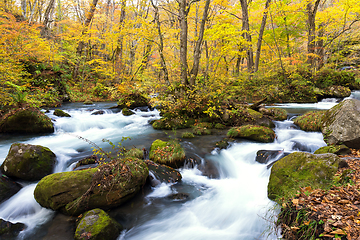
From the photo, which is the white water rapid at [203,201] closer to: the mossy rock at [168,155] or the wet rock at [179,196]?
the wet rock at [179,196]

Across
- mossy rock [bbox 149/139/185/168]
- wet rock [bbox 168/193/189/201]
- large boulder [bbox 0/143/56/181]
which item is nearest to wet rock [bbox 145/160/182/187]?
mossy rock [bbox 149/139/185/168]

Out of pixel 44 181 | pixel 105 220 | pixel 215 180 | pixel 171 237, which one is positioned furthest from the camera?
pixel 215 180

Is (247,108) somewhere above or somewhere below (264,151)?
above

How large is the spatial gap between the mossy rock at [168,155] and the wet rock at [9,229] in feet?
11.3

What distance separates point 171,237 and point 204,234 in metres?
0.69

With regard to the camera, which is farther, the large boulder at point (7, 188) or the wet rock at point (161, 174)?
the wet rock at point (161, 174)

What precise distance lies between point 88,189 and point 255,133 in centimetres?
670

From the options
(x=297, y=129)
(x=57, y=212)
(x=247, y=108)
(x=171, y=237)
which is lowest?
(x=171, y=237)

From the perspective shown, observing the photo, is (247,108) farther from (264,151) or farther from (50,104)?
(50,104)

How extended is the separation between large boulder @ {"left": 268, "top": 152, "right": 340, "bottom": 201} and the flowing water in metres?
0.47

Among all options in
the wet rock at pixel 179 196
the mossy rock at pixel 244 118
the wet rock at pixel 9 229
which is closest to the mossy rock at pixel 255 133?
the mossy rock at pixel 244 118

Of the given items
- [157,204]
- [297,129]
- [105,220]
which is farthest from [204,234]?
[297,129]

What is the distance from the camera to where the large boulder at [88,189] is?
152 inches

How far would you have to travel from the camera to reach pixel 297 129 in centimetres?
860
